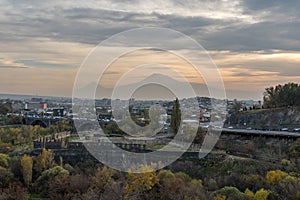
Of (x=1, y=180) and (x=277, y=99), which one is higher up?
(x=277, y=99)

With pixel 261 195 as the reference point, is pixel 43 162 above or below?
above

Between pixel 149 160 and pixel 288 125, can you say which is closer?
pixel 149 160

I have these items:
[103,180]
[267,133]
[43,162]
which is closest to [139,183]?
[103,180]

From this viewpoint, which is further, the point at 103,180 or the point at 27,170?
the point at 27,170

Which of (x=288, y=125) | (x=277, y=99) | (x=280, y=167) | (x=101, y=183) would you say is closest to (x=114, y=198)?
(x=101, y=183)

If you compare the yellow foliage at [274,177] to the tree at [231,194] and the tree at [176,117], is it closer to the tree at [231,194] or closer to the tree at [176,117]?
the tree at [231,194]

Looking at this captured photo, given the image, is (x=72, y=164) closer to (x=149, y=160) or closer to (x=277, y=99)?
(x=149, y=160)

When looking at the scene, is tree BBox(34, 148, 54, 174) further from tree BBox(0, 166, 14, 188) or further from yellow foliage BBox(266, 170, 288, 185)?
yellow foliage BBox(266, 170, 288, 185)

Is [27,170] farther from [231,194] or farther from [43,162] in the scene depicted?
[231,194]
